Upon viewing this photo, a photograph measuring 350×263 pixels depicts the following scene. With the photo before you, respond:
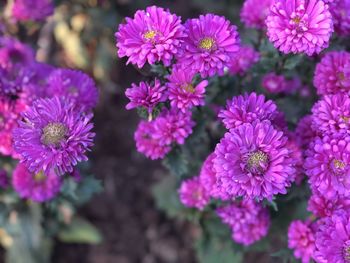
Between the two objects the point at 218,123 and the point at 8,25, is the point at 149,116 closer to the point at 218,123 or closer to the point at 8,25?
the point at 218,123

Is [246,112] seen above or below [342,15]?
below

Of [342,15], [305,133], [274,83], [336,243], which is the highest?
[342,15]

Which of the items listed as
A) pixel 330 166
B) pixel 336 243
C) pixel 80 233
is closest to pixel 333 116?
pixel 330 166

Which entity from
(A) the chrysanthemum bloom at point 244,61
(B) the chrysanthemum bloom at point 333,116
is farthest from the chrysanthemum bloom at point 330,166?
(A) the chrysanthemum bloom at point 244,61

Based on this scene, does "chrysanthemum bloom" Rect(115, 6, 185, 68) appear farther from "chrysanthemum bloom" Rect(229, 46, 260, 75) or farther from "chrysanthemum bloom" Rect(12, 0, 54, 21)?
"chrysanthemum bloom" Rect(12, 0, 54, 21)

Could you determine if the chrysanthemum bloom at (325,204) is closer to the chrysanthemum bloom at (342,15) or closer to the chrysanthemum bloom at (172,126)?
the chrysanthemum bloom at (172,126)

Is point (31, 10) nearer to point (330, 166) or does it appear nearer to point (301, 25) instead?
point (301, 25)
